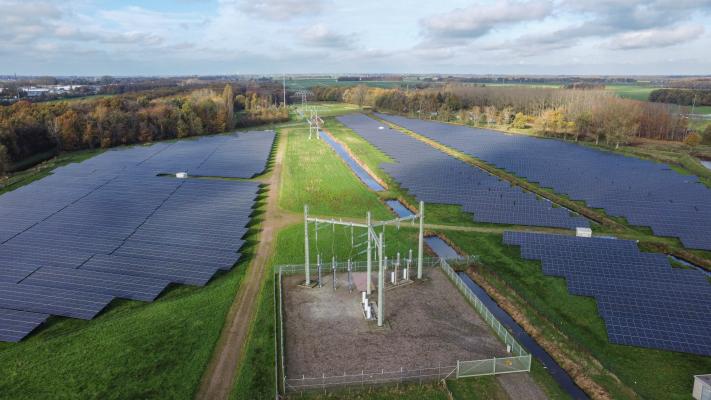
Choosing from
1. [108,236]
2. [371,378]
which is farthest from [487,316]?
[108,236]

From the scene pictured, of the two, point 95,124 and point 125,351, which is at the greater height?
point 95,124

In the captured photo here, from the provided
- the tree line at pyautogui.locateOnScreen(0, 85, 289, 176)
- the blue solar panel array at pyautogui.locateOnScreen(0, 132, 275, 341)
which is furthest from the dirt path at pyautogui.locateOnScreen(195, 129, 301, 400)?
the tree line at pyautogui.locateOnScreen(0, 85, 289, 176)

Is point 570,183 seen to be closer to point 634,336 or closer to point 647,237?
point 647,237

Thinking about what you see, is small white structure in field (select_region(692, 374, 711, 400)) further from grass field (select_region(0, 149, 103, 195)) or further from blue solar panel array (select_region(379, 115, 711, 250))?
grass field (select_region(0, 149, 103, 195))

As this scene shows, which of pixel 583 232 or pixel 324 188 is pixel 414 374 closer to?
pixel 583 232

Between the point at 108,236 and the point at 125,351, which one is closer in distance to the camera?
the point at 125,351

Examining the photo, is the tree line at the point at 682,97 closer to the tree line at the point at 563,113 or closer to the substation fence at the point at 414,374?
the tree line at the point at 563,113
